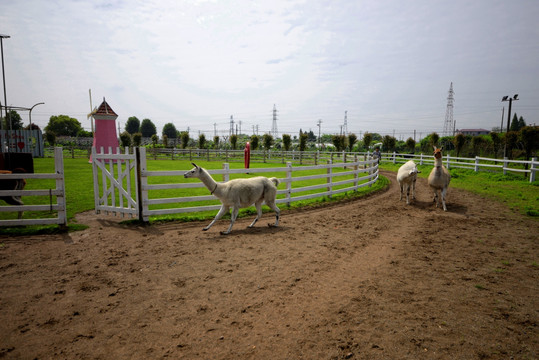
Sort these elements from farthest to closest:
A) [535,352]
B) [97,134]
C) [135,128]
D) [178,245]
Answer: [135,128] < [97,134] < [178,245] < [535,352]

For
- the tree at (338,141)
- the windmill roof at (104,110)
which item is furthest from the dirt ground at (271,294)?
the tree at (338,141)

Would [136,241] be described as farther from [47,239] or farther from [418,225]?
[418,225]

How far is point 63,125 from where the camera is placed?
264 feet

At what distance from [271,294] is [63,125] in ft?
321

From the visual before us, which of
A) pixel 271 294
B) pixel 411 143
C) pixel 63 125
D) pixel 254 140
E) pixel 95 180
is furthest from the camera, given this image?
pixel 63 125

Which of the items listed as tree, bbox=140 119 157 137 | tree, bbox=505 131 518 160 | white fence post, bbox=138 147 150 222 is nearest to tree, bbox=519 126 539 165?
tree, bbox=505 131 518 160

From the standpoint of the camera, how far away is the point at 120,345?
2.84m

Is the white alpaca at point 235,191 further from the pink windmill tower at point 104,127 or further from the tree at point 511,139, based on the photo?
the tree at point 511,139

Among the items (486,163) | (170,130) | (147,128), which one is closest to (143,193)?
(486,163)

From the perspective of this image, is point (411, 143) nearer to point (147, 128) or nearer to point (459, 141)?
point (459, 141)

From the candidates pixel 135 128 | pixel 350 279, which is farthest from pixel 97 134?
pixel 135 128

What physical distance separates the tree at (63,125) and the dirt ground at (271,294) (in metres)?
92.3

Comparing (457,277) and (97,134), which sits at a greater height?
(97,134)

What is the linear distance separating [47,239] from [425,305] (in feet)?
23.1
